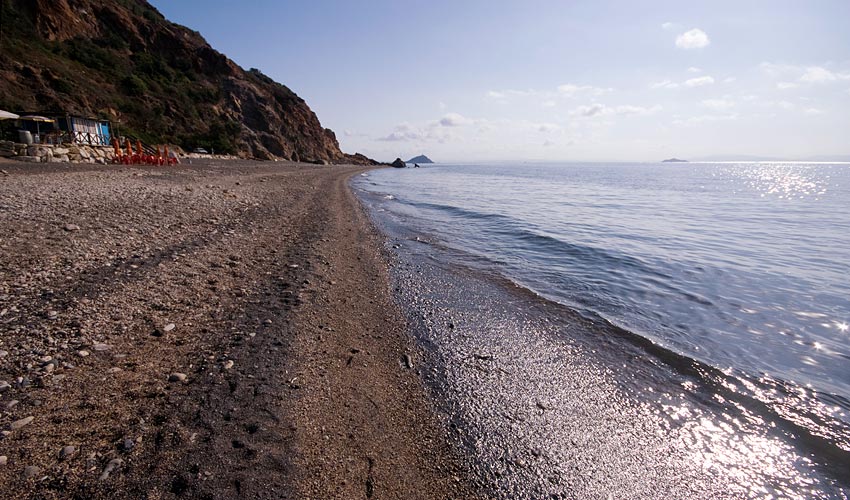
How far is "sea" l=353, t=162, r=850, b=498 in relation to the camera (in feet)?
10.7

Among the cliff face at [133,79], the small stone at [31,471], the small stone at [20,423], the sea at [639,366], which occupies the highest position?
the cliff face at [133,79]

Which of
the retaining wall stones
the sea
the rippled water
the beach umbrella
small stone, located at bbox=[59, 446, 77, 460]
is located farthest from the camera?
the beach umbrella

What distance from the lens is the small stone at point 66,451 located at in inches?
97.8

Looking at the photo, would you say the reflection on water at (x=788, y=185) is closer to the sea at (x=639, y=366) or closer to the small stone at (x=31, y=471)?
the sea at (x=639, y=366)

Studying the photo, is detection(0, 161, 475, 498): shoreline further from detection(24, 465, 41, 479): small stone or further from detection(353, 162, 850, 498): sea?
detection(353, 162, 850, 498): sea

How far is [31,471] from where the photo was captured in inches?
91.2

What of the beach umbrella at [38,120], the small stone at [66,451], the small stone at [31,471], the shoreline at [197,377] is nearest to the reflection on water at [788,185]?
the shoreline at [197,377]

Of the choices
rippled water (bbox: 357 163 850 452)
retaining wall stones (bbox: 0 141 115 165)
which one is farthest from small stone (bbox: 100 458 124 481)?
retaining wall stones (bbox: 0 141 115 165)

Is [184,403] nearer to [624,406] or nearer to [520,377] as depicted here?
[520,377]

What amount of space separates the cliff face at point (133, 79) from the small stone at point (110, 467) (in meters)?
39.2

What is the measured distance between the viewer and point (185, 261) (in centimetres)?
646

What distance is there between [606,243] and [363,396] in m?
11.5

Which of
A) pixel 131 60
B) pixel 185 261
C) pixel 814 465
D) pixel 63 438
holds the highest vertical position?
pixel 131 60

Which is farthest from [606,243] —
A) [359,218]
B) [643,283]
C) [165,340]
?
[165,340]
